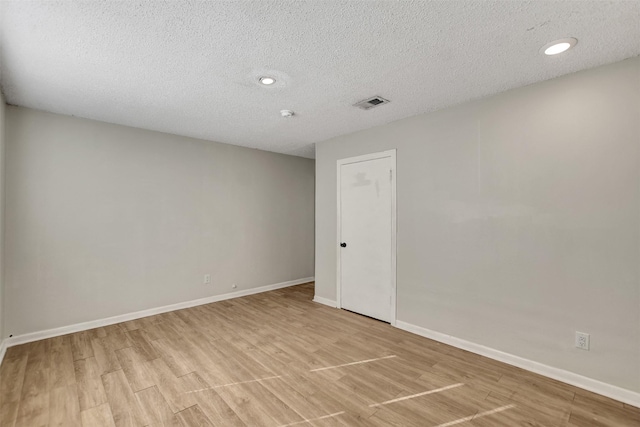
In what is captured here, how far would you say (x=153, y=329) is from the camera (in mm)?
3371

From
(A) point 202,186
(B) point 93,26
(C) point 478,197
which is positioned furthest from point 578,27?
(A) point 202,186

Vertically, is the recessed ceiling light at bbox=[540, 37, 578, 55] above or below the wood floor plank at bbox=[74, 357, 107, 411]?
above

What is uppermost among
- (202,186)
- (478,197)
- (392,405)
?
(202,186)

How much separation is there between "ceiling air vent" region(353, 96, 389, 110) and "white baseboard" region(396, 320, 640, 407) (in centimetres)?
253

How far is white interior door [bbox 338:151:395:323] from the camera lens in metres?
3.56

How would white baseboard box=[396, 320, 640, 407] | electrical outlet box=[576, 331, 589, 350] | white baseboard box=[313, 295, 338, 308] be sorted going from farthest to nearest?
white baseboard box=[313, 295, 338, 308] → electrical outlet box=[576, 331, 589, 350] → white baseboard box=[396, 320, 640, 407]

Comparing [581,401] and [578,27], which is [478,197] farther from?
[581,401]

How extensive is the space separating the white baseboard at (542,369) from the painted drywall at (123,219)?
3136mm

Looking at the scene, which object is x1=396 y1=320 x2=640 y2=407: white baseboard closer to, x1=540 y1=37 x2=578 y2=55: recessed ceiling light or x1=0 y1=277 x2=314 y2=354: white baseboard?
x1=540 y1=37 x2=578 y2=55: recessed ceiling light

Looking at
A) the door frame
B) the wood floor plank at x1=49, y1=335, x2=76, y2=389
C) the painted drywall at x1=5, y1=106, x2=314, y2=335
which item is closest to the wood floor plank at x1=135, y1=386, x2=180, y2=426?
the wood floor plank at x1=49, y1=335, x2=76, y2=389

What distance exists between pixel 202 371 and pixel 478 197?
9.98 feet

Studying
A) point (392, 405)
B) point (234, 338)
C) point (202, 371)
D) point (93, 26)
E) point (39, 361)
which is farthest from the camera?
point (234, 338)

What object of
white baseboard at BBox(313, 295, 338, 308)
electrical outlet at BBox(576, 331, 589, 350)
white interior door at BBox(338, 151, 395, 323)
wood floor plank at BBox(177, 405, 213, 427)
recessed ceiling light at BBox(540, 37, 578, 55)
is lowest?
wood floor plank at BBox(177, 405, 213, 427)

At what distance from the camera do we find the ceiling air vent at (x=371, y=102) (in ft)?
9.31
